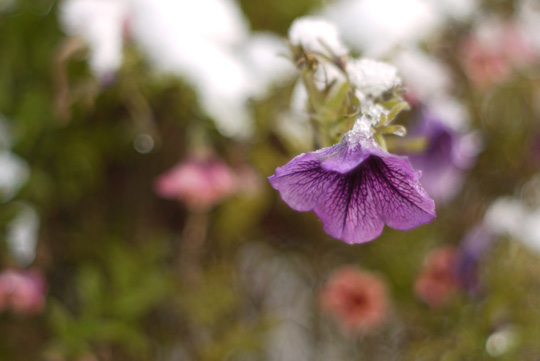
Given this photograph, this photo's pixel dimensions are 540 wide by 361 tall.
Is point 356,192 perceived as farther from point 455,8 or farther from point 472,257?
point 455,8

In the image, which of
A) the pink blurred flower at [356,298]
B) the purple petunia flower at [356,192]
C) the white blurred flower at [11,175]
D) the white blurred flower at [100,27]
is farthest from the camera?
the pink blurred flower at [356,298]

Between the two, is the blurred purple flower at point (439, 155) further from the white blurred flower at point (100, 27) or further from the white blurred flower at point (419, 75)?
the white blurred flower at point (100, 27)

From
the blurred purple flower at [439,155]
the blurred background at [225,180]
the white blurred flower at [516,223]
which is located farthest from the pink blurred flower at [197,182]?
the white blurred flower at [516,223]

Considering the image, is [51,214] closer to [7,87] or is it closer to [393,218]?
[7,87]

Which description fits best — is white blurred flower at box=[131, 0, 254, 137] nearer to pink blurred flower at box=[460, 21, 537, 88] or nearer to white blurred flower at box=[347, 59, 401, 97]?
white blurred flower at box=[347, 59, 401, 97]

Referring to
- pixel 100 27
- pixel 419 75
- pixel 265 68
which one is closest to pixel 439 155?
pixel 419 75

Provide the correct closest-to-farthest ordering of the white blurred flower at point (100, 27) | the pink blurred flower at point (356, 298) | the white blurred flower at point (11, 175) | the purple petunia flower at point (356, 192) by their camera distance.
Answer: the purple petunia flower at point (356, 192)
the white blurred flower at point (100, 27)
the white blurred flower at point (11, 175)
the pink blurred flower at point (356, 298)

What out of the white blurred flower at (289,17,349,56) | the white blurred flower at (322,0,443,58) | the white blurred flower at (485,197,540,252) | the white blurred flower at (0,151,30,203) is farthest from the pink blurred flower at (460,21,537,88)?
the white blurred flower at (0,151,30,203)
